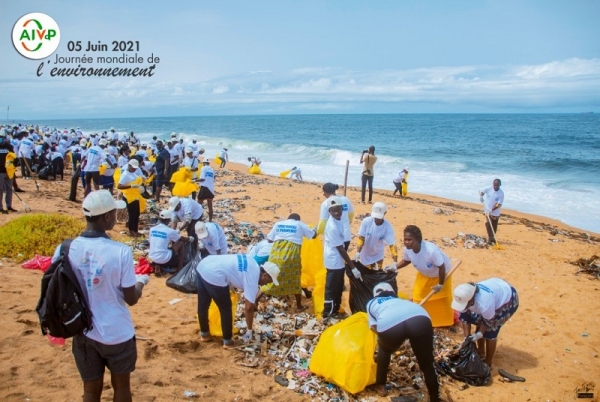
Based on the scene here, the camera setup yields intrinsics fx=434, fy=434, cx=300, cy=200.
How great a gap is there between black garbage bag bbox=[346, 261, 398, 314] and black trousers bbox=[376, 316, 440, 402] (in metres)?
1.49

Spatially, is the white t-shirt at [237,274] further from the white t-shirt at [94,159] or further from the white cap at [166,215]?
the white t-shirt at [94,159]

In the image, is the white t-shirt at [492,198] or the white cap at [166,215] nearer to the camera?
the white cap at [166,215]

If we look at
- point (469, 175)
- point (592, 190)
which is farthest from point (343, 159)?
point (592, 190)

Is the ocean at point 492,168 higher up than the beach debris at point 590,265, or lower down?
higher up

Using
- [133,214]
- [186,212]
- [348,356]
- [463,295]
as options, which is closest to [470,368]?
[463,295]

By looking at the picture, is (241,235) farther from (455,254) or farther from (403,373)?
(403,373)

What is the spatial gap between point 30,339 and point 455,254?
8367mm

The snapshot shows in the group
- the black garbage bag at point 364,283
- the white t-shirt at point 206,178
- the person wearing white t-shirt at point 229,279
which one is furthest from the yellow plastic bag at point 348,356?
the white t-shirt at point 206,178

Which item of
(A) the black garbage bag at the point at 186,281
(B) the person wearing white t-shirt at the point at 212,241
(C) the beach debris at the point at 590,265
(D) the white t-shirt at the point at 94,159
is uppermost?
(D) the white t-shirt at the point at 94,159

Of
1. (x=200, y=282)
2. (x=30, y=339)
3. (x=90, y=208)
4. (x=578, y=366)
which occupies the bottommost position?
(x=578, y=366)

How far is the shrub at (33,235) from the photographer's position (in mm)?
7286

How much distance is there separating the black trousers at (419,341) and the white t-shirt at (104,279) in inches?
92.5

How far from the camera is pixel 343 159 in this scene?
120ft

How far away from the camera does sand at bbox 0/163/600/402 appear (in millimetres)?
4137
